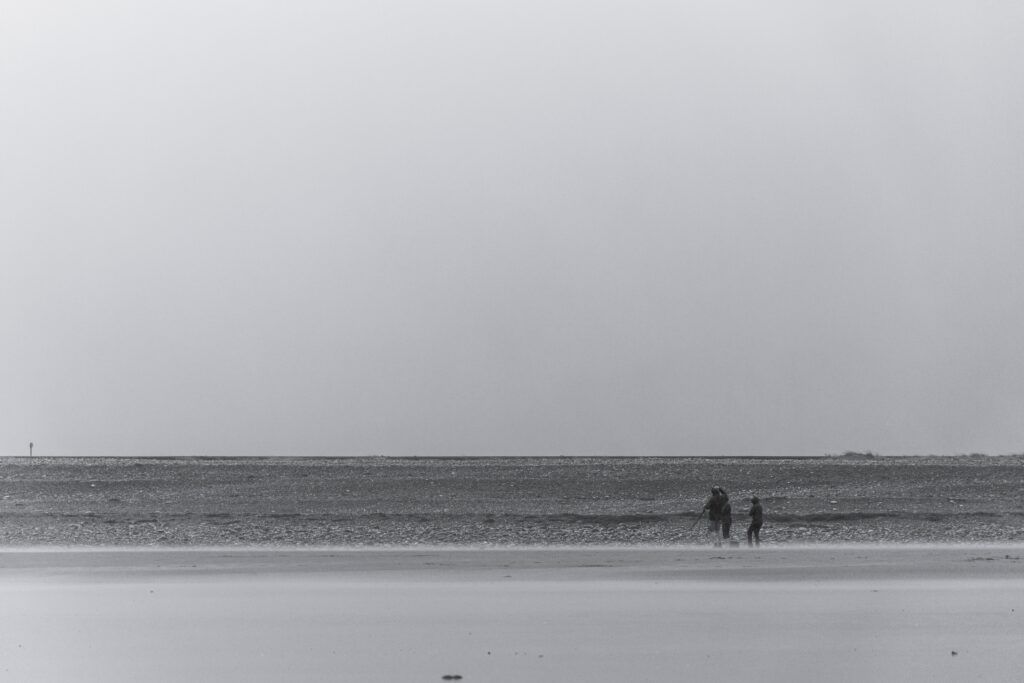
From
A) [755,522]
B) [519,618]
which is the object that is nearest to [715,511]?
[755,522]

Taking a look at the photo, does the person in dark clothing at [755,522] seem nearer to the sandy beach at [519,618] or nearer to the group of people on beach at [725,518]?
the group of people on beach at [725,518]

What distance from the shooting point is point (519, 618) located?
686 inches

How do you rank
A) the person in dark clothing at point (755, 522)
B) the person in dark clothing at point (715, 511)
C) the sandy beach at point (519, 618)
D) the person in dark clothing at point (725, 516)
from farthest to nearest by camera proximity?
the person in dark clothing at point (715, 511) < the person in dark clothing at point (725, 516) < the person in dark clothing at point (755, 522) < the sandy beach at point (519, 618)

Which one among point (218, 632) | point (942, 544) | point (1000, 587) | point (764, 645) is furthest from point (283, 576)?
point (942, 544)

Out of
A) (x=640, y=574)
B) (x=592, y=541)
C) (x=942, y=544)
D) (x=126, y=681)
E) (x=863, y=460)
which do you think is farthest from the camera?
(x=863, y=460)

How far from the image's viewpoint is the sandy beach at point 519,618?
14188 mm

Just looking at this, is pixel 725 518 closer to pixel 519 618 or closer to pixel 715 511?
pixel 715 511

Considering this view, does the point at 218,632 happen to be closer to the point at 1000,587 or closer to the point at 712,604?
the point at 712,604

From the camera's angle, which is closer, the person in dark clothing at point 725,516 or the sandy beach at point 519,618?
the sandy beach at point 519,618

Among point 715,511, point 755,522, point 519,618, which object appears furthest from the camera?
point 715,511

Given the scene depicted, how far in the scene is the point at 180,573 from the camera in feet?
76.9

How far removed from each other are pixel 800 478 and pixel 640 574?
31.3m

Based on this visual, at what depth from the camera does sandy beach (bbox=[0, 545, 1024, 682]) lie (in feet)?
46.5

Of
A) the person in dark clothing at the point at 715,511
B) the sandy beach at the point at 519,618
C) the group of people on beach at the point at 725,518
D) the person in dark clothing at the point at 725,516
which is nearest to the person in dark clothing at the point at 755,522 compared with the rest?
the group of people on beach at the point at 725,518
